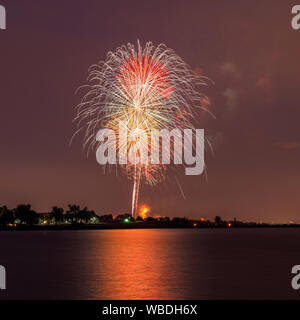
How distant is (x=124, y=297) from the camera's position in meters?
49.2

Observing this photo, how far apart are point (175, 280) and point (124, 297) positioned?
15188mm

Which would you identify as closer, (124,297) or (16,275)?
(124,297)

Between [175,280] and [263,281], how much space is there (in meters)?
11.0
